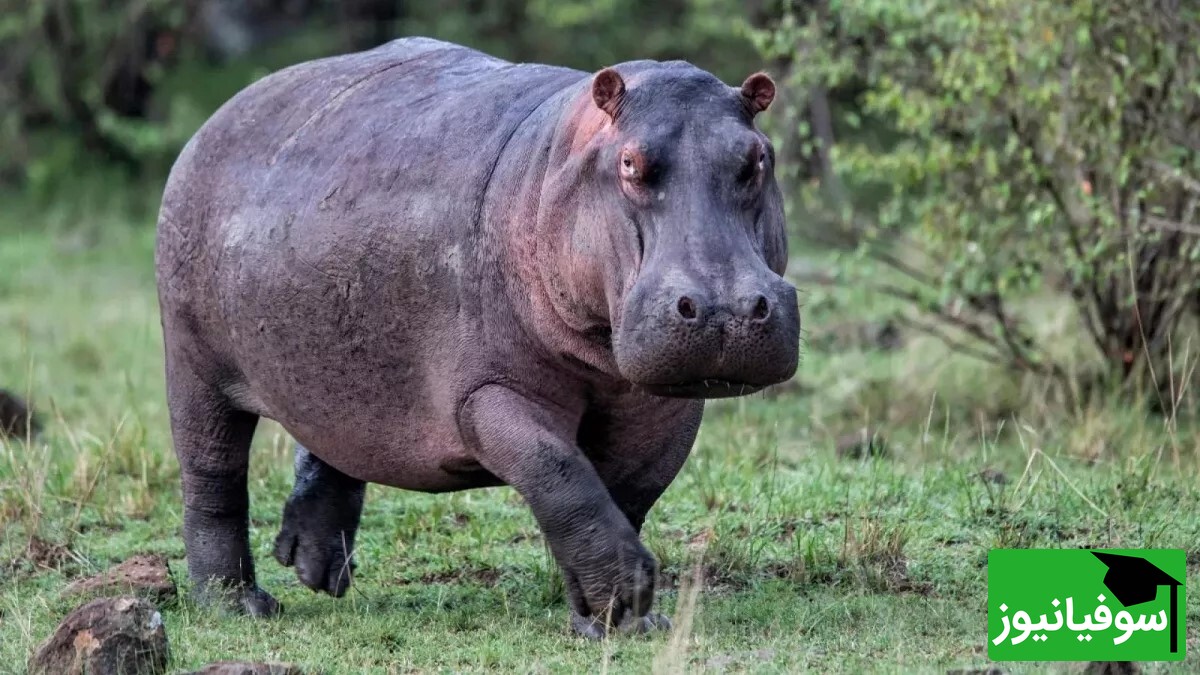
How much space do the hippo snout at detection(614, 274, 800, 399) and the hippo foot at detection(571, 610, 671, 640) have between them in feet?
2.39

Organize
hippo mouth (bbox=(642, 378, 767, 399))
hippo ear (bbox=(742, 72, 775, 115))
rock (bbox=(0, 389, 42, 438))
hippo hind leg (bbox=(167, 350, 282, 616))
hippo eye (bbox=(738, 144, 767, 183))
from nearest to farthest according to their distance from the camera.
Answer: hippo mouth (bbox=(642, 378, 767, 399)) < hippo eye (bbox=(738, 144, 767, 183)) < hippo ear (bbox=(742, 72, 775, 115)) < hippo hind leg (bbox=(167, 350, 282, 616)) < rock (bbox=(0, 389, 42, 438))

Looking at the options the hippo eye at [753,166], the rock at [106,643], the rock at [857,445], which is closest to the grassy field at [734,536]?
the rock at [857,445]

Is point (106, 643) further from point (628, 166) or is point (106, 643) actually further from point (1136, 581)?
point (1136, 581)

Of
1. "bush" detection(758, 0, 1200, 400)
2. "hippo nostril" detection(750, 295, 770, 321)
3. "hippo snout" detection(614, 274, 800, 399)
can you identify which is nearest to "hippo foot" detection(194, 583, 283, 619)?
"hippo snout" detection(614, 274, 800, 399)

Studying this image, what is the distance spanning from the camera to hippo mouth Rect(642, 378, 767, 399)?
409 centimetres

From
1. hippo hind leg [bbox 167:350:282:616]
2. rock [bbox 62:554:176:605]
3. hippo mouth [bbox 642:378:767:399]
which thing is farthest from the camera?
hippo hind leg [bbox 167:350:282:616]

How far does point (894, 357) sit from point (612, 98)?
5.38m

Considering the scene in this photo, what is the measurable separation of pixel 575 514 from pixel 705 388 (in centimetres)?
52

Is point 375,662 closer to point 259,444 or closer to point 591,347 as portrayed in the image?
point 591,347

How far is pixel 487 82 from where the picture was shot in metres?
5.07

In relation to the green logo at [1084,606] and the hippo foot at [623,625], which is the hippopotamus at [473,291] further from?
the green logo at [1084,606]

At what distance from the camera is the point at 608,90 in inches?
168

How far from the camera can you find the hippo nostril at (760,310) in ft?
13.0

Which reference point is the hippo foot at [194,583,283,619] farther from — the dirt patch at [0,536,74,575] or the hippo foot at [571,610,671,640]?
the hippo foot at [571,610,671,640]
